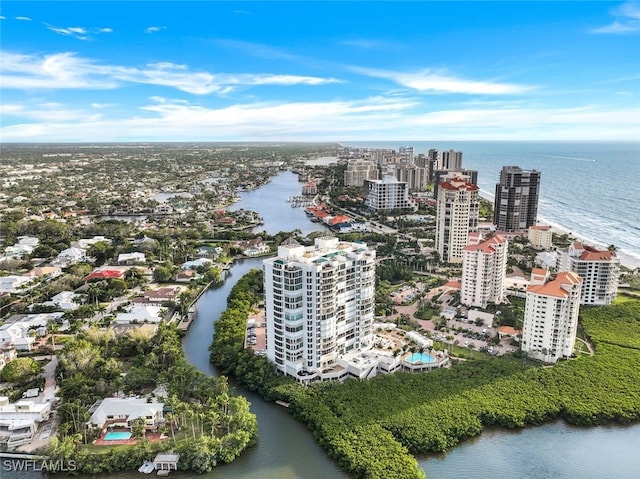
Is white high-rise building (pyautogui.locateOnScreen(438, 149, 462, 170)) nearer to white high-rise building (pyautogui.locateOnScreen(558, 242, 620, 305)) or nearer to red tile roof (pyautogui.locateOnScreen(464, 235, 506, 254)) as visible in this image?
white high-rise building (pyautogui.locateOnScreen(558, 242, 620, 305))

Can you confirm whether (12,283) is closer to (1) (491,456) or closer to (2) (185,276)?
(2) (185,276)

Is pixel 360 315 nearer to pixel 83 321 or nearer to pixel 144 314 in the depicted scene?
pixel 144 314

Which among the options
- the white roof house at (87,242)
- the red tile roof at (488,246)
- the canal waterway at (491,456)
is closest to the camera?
the canal waterway at (491,456)

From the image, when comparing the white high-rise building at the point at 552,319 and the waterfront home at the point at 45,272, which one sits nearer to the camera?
the white high-rise building at the point at 552,319

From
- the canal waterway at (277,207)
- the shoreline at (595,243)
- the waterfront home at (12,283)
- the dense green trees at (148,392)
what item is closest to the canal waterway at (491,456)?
the dense green trees at (148,392)

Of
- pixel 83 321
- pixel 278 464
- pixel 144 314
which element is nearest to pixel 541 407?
pixel 278 464

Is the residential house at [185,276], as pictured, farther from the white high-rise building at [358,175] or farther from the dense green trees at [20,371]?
the white high-rise building at [358,175]
